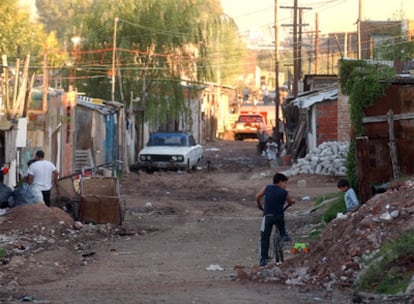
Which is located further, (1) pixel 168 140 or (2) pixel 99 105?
(1) pixel 168 140

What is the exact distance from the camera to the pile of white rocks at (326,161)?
3525 cm

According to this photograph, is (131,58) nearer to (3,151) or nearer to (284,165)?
(284,165)

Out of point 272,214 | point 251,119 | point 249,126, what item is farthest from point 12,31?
A: point 272,214

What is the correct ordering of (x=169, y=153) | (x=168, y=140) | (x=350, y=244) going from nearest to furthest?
(x=350, y=244) → (x=169, y=153) → (x=168, y=140)

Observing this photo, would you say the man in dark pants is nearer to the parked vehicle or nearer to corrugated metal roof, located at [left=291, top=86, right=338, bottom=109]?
corrugated metal roof, located at [left=291, top=86, right=338, bottom=109]

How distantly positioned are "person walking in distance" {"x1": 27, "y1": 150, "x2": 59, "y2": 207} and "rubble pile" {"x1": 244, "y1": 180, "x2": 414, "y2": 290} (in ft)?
26.5

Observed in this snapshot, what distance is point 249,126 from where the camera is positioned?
2795 inches

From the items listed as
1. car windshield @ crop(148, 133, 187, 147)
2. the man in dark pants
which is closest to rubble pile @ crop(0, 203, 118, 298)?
the man in dark pants

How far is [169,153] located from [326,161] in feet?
25.4

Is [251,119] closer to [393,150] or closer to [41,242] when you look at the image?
[393,150]

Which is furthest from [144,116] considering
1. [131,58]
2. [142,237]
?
[142,237]

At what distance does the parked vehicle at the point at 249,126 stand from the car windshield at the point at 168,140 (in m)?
27.0

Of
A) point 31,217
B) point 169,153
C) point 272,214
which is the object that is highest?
point 169,153

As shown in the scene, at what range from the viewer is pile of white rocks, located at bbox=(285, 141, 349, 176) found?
3525cm
